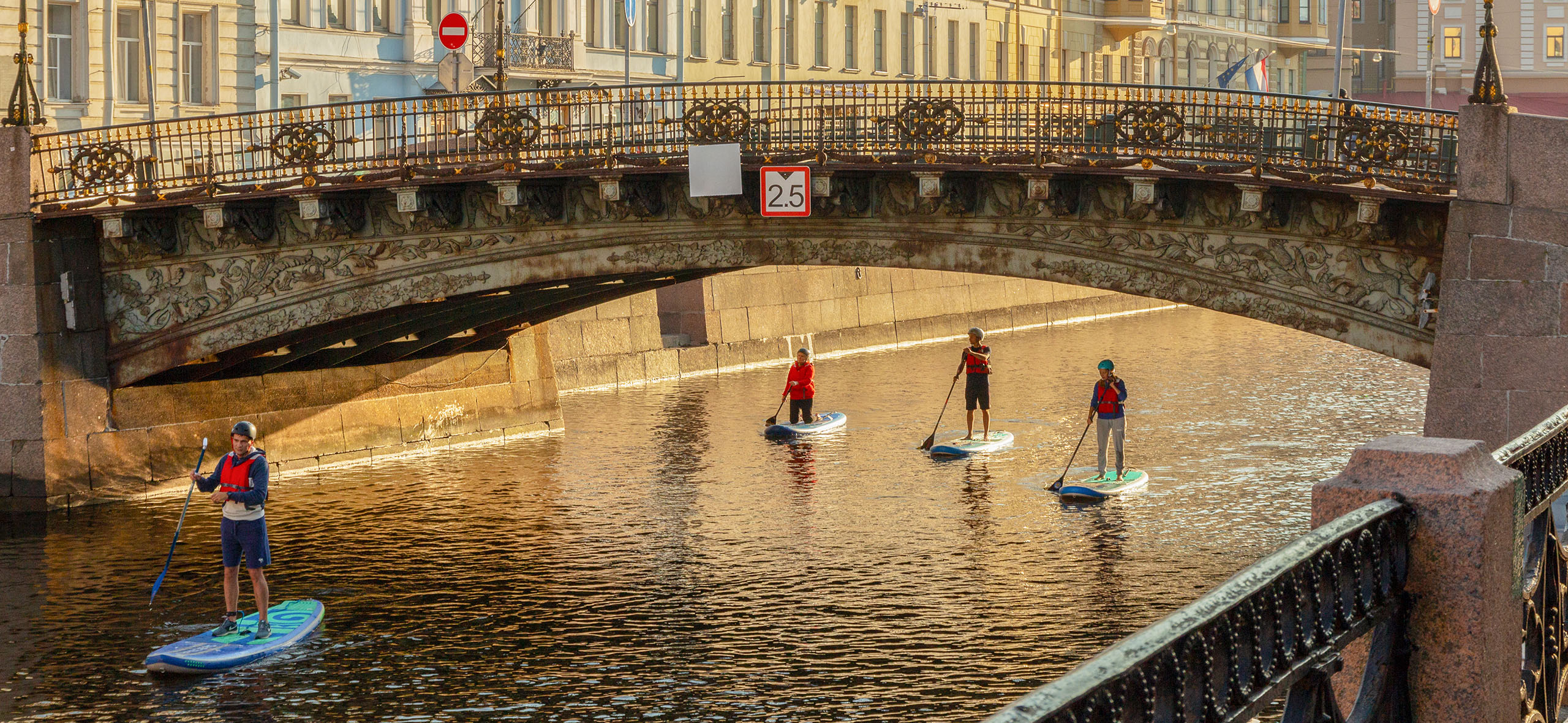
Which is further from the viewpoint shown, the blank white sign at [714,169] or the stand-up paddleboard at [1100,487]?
the stand-up paddleboard at [1100,487]

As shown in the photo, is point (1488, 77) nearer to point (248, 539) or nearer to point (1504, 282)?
point (1504, 282)

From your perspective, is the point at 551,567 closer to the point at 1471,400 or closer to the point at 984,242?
the point at 984,242

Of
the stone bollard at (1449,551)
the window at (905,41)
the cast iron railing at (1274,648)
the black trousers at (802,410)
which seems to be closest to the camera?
the cast iron railing at (1274,648)

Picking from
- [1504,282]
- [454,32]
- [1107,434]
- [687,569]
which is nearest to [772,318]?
[454,32]

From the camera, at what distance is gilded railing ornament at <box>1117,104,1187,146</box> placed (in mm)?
20969

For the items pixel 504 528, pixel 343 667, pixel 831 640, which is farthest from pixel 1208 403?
pixel 343 667

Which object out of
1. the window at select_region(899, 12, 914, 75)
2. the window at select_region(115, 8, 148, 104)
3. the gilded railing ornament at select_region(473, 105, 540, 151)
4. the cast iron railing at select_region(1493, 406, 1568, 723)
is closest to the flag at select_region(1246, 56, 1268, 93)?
the gilded railing ornament at select_region(473, 105, 540, 151)

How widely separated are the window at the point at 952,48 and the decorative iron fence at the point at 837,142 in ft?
124

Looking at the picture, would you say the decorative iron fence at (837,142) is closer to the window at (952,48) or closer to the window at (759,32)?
the window at (759,32)

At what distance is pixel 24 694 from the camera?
16172 mm

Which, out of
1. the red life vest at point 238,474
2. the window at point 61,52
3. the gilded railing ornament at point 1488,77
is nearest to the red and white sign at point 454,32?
the window at point 61,52

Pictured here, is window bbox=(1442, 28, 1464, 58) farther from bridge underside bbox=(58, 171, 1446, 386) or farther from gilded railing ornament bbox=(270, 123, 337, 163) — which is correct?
gilded railing ornament bbox=(270, 123, 337, 163)

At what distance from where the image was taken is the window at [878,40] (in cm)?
5928

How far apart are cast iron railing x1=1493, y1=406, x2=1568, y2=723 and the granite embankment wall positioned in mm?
30407
